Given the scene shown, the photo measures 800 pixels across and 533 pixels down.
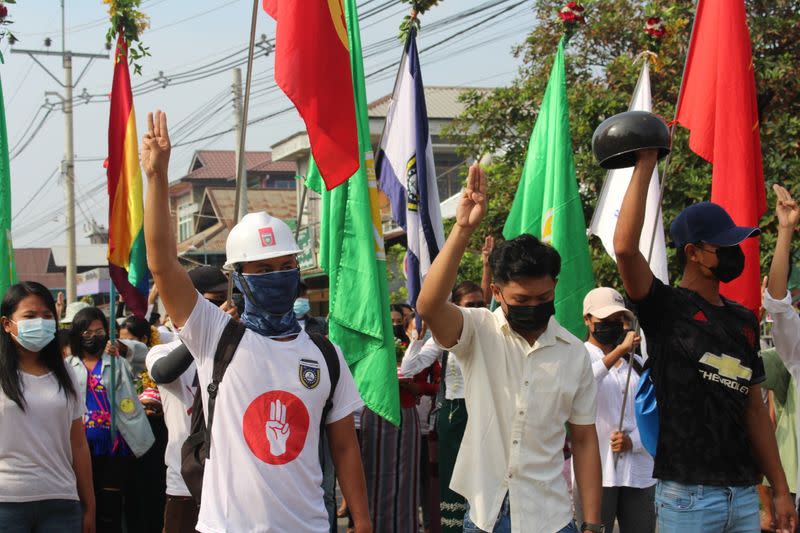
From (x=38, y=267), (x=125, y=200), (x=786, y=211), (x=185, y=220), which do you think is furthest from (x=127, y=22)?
(x=38, y=267)

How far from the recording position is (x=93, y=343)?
7852mm

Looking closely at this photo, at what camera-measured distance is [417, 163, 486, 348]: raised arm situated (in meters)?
4.09

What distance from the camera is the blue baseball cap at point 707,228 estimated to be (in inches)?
178

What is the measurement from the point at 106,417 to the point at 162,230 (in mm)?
4266

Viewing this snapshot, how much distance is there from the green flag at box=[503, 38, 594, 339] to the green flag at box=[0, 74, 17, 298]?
3711mm

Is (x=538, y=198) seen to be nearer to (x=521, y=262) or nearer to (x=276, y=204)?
(x=521, y=262)

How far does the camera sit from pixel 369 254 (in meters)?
7.20

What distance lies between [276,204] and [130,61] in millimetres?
36873

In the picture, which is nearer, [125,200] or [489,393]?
[489,393]

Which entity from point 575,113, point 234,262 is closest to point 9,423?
point 234,262

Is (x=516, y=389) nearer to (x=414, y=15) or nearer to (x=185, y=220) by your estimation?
(x=414, y=15)

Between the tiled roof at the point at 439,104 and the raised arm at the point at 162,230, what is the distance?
30258 millimetres

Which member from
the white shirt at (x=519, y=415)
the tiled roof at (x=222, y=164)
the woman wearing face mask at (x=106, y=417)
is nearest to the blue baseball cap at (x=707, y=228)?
the white shirt at (x=519, y=415)

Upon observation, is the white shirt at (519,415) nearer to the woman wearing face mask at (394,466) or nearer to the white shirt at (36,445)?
the white shirt at (36,445)
